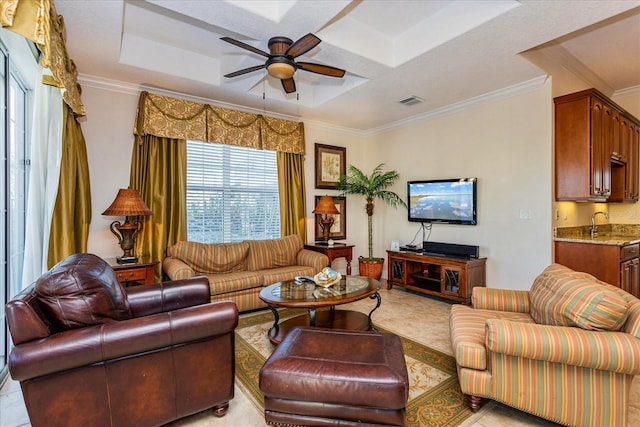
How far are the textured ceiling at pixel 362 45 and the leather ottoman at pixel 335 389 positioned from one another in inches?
92.4

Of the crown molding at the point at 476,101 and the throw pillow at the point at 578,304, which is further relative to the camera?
the crown molding at the point at 476,101

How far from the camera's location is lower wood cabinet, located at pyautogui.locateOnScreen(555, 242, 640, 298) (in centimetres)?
335

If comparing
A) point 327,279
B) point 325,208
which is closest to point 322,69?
point 327,279

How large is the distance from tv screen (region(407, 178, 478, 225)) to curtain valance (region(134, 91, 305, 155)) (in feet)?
6.36

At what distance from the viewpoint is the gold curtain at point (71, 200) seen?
9.06ft

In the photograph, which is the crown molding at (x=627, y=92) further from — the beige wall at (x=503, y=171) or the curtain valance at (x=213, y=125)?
the curtain valance at (x=213, y=125)

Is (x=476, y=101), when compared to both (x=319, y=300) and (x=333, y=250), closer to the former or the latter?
(x=333, y=250)

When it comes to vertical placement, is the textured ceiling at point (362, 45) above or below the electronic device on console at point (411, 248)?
A: above

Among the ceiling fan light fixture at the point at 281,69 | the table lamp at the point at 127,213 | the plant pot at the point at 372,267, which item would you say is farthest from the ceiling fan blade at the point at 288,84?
the plant pot at the point at 372,267

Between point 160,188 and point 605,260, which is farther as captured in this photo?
point 160,188

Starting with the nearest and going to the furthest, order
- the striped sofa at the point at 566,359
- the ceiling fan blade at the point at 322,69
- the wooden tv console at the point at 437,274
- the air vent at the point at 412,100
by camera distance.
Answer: the striped sofa at the point at 566,359 < the ceiling fan blade at the point at 322,69 < the wooden tv console at the point at 437,274 < the air vent at the point at 412,100

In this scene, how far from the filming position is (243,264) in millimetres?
4105

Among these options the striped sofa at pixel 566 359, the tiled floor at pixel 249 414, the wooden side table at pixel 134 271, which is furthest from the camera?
the wooden side table at pixel 134 271

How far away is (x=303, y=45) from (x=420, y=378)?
264 centimetres
